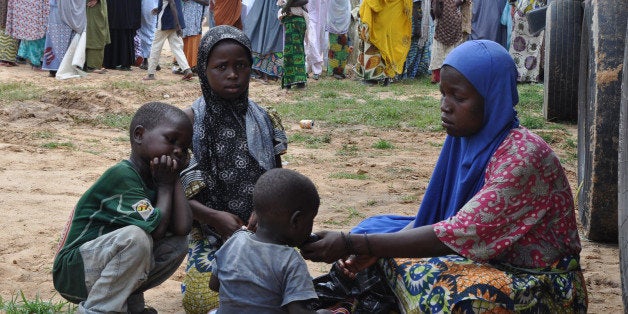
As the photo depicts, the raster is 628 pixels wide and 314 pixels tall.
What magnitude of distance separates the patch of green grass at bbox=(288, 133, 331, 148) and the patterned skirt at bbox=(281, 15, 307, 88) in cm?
399

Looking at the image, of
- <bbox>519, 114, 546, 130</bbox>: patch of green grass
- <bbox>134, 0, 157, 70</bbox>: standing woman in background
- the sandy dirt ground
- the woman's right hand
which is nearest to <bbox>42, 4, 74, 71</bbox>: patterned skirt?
the sandy dirt ground

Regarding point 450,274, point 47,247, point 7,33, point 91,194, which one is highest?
point 7,33

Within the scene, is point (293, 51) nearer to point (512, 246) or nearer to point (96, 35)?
point (96, 35)

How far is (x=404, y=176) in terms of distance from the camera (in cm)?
687

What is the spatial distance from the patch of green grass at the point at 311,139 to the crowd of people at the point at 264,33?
3981mm

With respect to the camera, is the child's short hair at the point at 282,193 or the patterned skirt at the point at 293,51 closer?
the child's short hair at the point at 282,193

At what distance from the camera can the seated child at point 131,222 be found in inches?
120

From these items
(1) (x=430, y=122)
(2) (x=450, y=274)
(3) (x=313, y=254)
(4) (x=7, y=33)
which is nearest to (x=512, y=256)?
(2) (x=450, y=274)

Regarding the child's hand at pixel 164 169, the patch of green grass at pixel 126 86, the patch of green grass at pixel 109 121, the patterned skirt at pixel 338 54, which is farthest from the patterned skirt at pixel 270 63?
the child's hand at pixel 164 169

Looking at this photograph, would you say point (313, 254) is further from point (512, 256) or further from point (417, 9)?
point (417, 9)

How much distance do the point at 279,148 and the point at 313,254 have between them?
1085 mm

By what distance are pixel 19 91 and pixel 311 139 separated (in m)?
4.37

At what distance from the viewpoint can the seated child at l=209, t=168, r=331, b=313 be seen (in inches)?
106

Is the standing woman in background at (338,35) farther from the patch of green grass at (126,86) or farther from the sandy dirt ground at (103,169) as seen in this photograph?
the patch of green grass at (126,86)
